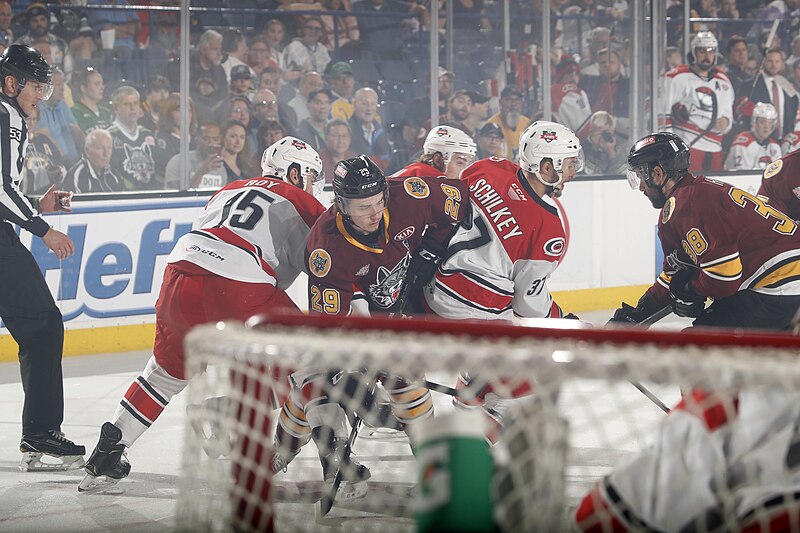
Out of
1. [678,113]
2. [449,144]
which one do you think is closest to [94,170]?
[449,144]

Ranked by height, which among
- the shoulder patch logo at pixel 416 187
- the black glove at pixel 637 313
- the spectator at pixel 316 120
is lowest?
the black glove at pixel 637 313

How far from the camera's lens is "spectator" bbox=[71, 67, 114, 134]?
17.4ft

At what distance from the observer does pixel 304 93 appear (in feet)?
19.6

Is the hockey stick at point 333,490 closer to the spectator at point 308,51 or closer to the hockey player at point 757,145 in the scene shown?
the spectator at point 308,51

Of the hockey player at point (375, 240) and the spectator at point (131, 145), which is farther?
the spectator at point (131, 145)

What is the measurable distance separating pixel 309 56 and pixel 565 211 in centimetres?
164

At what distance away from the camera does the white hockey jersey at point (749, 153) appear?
698cm

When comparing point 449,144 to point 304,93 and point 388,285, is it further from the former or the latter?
point 304,93

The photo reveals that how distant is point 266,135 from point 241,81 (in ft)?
1.04

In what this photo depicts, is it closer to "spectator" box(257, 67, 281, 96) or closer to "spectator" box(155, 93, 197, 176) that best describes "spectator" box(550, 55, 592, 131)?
"spectator" box(257, 67, 281, 96)

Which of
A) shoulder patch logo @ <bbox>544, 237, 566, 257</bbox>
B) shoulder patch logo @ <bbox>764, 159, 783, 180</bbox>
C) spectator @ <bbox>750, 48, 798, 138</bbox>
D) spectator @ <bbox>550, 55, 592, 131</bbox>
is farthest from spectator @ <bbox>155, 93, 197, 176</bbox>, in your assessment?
spectator @ <bbox>750, 48, 798, 138</bbox>

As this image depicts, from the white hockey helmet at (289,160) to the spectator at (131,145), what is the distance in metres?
2.11

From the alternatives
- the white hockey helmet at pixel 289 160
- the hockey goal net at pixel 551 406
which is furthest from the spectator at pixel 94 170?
the hockey goal net at pixel 551 406

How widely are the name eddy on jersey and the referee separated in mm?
1271
